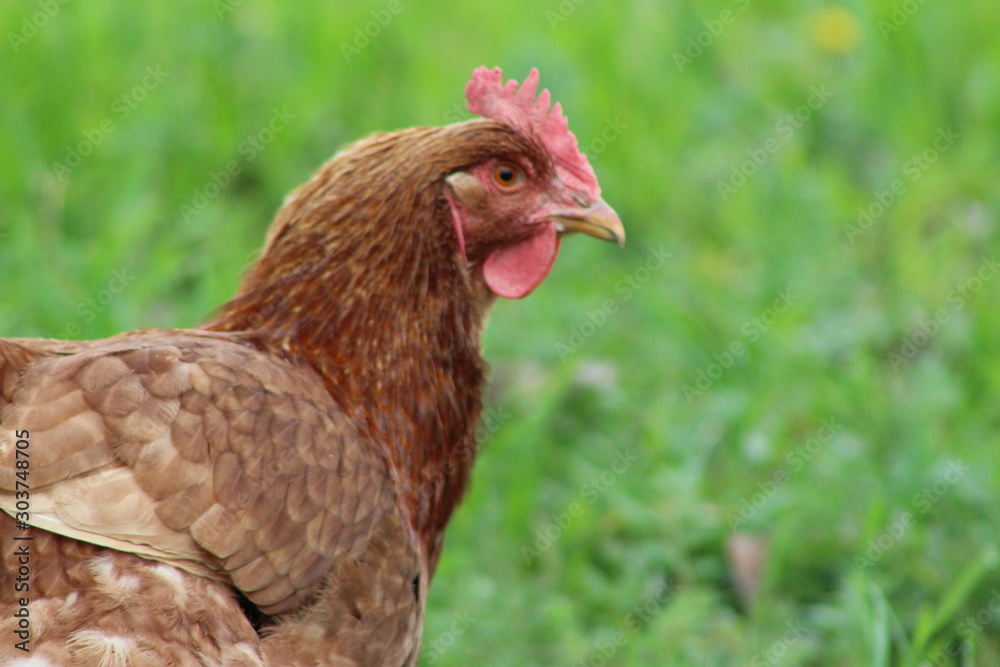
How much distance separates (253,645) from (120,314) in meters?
1.62

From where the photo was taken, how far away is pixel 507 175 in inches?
108

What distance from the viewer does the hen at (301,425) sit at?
7.01ft

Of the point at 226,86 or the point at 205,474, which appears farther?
the point at 226,86

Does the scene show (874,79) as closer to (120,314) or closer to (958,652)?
(958,652)

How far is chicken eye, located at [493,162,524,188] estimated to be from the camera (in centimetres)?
272

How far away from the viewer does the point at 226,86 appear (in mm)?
4906

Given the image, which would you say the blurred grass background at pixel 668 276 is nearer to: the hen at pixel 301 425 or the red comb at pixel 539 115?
the hen at pixel 301 425

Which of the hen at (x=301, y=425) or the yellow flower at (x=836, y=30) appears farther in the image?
the yellow flower at (x=836, y=30)

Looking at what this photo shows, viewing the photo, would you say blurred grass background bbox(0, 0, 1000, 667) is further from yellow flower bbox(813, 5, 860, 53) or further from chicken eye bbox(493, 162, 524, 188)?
chicken eye bbox(493, 162, 524, 188)

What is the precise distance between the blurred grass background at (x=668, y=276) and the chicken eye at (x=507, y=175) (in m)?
1.15

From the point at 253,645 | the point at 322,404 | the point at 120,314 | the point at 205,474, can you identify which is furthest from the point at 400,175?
the point at 120,314

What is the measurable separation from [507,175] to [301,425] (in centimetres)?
76

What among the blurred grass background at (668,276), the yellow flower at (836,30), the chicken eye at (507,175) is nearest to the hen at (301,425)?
the chicken eye at (507,175)

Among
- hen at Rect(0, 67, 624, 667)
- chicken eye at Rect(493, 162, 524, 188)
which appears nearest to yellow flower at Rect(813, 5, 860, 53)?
hen at Rect(0, 67, 624, 667)
